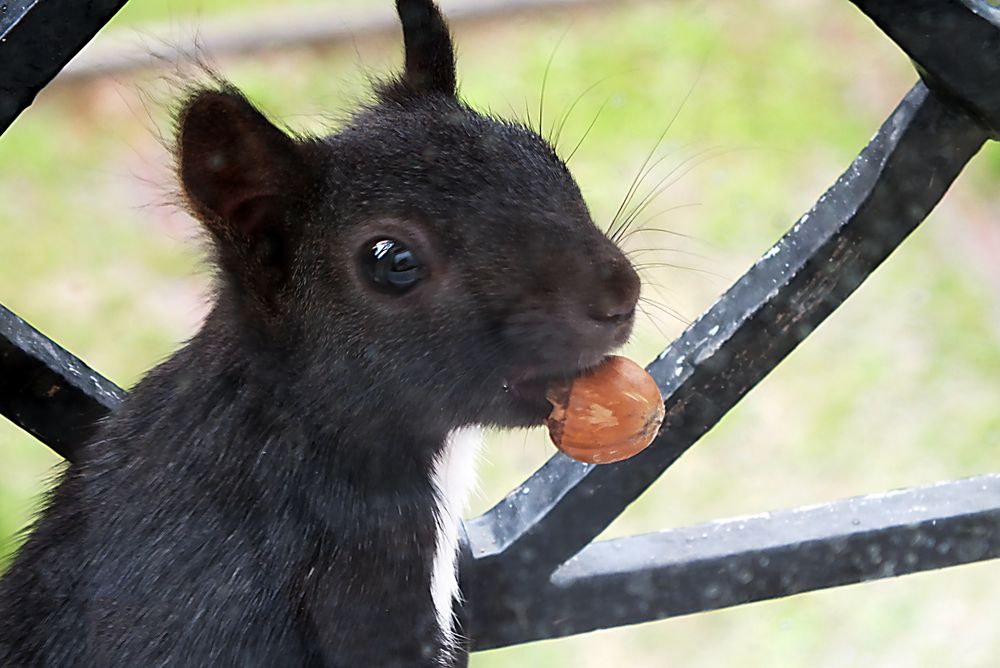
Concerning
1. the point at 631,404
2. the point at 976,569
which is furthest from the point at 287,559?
the point at 976,569

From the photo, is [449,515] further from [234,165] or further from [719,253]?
[719,253]

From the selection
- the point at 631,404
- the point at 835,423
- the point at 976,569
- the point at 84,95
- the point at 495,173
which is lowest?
the point at 976,569

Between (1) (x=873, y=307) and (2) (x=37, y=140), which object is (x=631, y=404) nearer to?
(2) (x=37, y=140)

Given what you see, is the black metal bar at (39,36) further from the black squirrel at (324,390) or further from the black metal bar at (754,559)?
the black metal bar at (754,559)

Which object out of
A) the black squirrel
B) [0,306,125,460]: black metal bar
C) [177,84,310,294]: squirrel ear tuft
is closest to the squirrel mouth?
the black squirrel

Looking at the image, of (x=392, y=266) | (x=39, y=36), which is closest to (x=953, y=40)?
(x=392, y=266)
